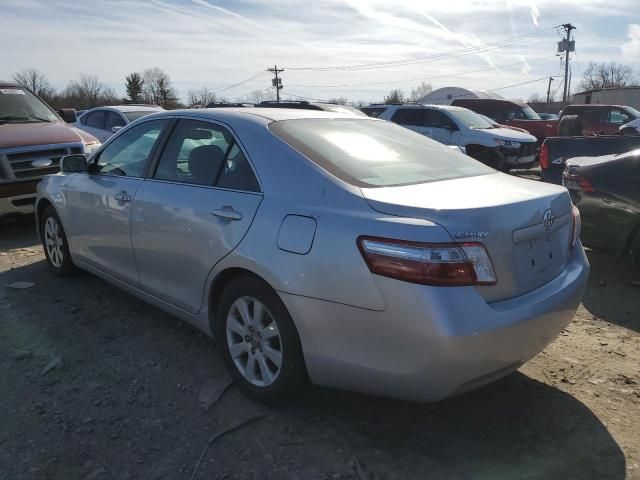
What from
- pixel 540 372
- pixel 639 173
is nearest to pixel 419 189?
pixel 540 372

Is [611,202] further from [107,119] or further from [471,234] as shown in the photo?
[107,119]

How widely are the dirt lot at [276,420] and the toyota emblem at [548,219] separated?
40.7 inches

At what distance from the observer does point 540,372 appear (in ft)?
11.6

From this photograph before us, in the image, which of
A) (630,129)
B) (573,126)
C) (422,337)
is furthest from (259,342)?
(630,129)

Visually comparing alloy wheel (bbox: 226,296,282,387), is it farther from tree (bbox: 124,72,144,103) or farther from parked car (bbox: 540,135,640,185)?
tree (bbox: 124,72,144,103)

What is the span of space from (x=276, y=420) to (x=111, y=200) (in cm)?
211

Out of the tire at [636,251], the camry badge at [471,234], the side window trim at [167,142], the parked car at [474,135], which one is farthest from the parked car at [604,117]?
the camry badge at [471,234]

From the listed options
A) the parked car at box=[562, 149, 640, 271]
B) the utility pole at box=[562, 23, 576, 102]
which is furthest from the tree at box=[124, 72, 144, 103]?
the parked car at box=[562, 149, 640, 271]

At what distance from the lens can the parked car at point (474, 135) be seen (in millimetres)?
13109

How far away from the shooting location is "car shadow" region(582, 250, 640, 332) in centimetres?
454

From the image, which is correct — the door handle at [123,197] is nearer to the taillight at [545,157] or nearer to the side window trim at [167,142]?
the side window trim at [167,142]

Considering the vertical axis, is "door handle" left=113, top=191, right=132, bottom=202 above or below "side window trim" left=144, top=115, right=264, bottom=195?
below

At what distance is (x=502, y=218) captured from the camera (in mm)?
2592

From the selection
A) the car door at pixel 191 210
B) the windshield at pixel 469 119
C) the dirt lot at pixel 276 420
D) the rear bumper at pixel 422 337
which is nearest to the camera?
the rear bumper at pixel 422 337
